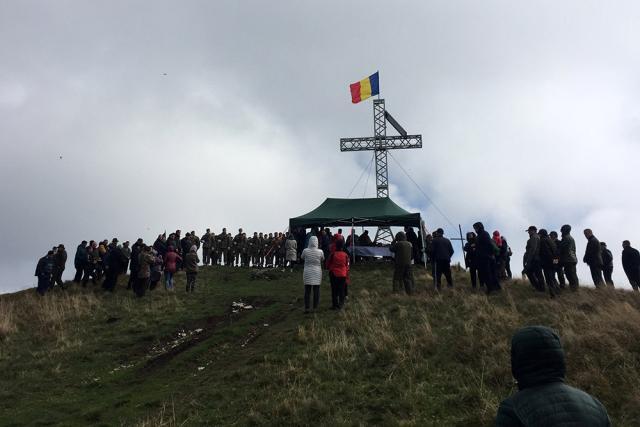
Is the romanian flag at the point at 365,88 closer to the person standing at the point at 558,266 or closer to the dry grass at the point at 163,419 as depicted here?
the person standing at the point at 558,266

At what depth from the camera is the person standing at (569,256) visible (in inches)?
491

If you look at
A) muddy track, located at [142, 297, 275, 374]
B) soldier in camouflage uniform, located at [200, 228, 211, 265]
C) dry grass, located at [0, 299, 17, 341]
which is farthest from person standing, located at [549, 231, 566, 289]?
soldier in camouflage uniform, located at [200, 228, 211, 265]

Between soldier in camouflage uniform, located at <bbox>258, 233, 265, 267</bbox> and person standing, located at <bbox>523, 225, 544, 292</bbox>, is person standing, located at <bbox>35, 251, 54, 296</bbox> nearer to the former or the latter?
soldier in camouflage uniform, located at <bbox>258, 233, 265, 267</bbox>

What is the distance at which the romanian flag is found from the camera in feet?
100

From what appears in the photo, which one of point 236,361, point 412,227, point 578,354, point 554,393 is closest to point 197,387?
point 236,361

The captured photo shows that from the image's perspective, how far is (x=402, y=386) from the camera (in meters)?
6.70

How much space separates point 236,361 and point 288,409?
9.07 feet

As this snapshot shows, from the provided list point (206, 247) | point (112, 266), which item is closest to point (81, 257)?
point (112, 266)

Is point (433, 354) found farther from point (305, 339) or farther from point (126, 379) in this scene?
point (126, 379)

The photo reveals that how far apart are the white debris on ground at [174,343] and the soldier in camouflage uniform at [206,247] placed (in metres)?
12.4

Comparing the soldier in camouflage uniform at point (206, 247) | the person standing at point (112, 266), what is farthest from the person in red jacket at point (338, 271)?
the soldier in camouflage uniform at point (206, 247)

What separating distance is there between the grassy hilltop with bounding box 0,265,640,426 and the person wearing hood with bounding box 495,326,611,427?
3.55 metres

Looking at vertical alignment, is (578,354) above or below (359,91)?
below

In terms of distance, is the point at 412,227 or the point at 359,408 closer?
the point at 359,408
